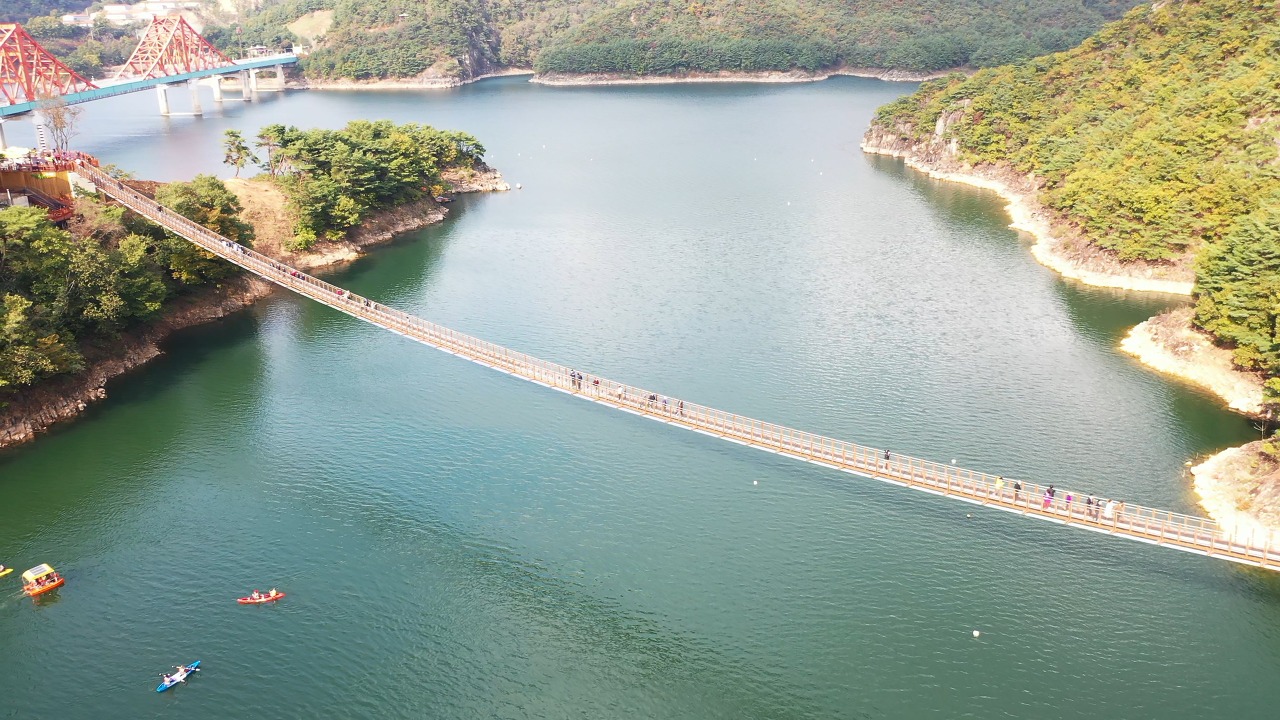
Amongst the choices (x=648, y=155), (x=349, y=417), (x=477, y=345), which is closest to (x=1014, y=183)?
(x=648, y=155)

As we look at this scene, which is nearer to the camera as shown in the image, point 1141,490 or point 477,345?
point 1141,490

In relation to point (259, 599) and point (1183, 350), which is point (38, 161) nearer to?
point (259, 599)

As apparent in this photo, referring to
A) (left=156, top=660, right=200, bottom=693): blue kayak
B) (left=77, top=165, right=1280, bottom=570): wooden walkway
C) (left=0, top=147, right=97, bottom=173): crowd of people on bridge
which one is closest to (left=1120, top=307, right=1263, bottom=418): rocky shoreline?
(left=77, top=165, right=1280, bottom=570): wooden walkway

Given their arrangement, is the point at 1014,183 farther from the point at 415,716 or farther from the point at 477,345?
the point at 415,716

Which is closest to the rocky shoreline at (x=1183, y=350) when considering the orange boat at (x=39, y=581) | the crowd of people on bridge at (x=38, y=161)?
the orange boat at (x=39, y=581)

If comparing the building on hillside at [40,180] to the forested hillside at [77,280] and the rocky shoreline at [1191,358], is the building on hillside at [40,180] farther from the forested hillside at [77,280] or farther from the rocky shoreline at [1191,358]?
the rocky shoreline at [1191,358]

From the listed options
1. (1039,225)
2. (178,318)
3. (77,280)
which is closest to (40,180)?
(178,318)

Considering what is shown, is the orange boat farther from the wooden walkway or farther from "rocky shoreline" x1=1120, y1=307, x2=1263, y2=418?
"rocky shoreline" x1=1120, y1=307, x2=1263, y2=418
